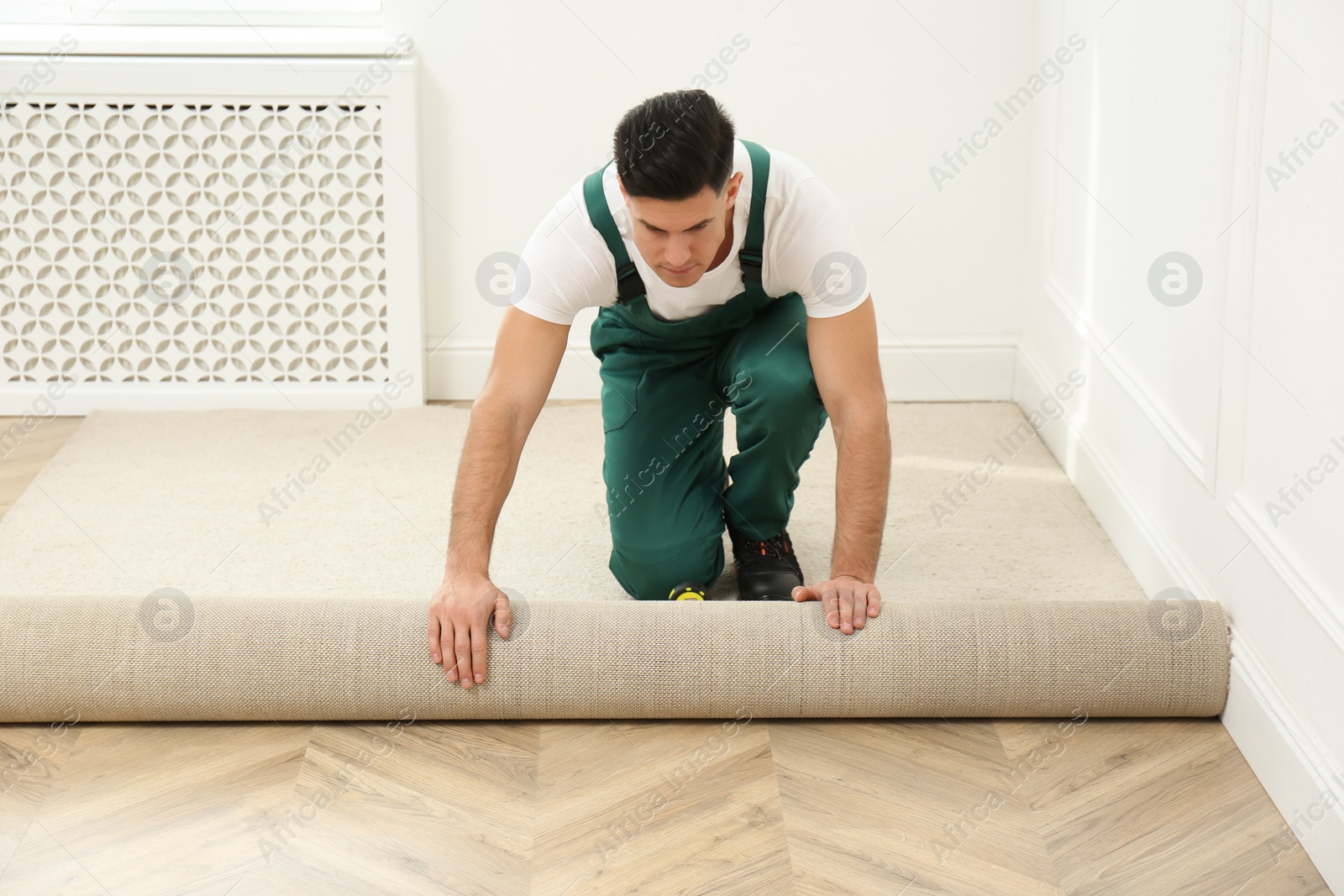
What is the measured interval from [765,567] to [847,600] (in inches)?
14.5

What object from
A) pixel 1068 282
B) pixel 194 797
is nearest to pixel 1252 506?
pixel 1068 282

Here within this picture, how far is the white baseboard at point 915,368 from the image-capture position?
9.68 feet

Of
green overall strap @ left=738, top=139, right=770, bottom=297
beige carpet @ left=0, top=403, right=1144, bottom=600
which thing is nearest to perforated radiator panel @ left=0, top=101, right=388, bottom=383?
beige carpet @ left=0, top=403, right=1144, bottom=600

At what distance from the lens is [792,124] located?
2.81m

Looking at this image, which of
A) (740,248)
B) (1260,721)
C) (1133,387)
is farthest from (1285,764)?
(740,248)

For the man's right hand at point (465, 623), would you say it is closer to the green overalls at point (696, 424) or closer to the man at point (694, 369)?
the man at point (694, 369)

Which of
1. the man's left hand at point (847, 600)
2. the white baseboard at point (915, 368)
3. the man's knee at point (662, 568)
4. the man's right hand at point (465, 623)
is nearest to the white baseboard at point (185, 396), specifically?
the white baseboard at point (915, 368)

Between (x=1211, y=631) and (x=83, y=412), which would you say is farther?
(x=83, y=412)

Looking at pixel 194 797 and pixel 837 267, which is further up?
pixel 837 267

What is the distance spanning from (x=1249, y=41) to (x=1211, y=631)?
2.49 ft

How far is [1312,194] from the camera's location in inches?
57.7

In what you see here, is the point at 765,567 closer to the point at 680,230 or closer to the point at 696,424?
the point at 696,424

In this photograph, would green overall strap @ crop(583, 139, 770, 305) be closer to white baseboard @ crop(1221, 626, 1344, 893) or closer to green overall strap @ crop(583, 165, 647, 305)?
green overall strap @ crop(583, 165, 647, 305)

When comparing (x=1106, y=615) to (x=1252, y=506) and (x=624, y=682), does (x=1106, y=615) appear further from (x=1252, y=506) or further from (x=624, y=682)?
(x=624, y=682)
